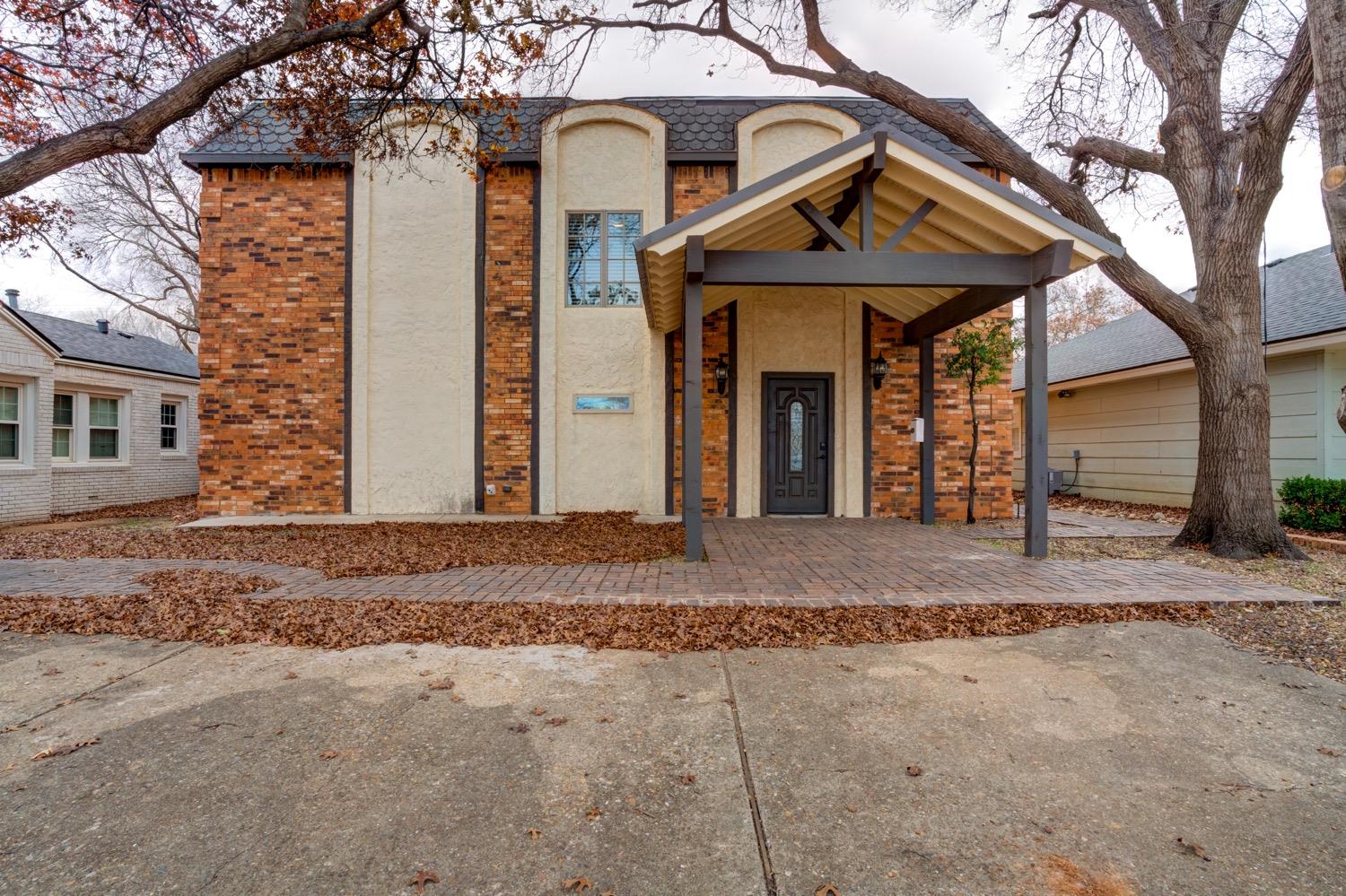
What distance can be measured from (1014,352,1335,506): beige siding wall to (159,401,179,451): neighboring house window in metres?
20.1

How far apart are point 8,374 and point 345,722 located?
12.4m

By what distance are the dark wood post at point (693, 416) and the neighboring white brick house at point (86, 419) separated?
11804 mm

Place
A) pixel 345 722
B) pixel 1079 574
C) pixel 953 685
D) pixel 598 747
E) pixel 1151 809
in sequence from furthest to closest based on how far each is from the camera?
pixel 1079 574
pixel 953 685
pixel 345 722
pixel 598 747
pixel 1151 809

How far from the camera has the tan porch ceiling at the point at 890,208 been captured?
5691 millimetres

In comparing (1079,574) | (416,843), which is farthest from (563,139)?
(416,843)

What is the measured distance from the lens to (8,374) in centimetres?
1009

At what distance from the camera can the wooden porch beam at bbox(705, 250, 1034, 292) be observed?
5875mm

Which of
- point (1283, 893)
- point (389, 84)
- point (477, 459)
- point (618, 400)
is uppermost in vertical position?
point (389, 84)

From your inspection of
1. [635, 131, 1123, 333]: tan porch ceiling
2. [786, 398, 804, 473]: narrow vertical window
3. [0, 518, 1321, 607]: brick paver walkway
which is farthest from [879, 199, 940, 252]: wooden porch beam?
[786, 398, 804, 473]: narrow vertical window

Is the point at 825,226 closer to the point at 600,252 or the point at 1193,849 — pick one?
the point at 600,252

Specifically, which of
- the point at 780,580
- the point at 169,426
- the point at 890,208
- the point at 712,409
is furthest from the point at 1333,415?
the point at 169,426

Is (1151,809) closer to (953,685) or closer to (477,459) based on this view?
(953,685)

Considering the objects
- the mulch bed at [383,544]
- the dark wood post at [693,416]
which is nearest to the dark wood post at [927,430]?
the mulch bed at [383,544]

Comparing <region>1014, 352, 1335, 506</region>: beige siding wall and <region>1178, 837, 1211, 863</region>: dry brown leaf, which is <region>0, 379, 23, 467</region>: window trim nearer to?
<region>1178, 837, 1211, 863</region>: dry brown leaf
